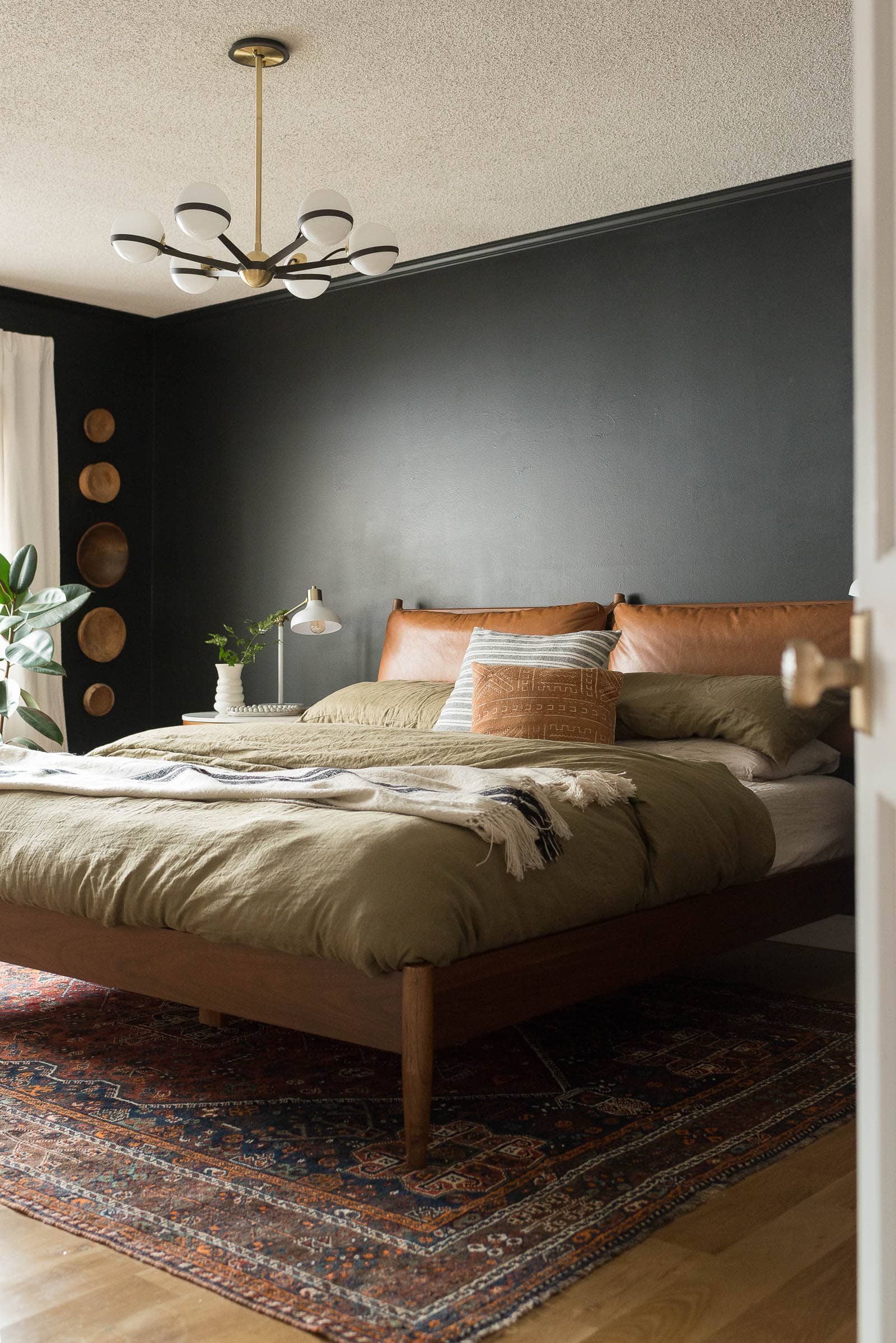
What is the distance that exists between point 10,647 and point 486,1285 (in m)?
4.07

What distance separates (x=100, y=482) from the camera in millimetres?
6039

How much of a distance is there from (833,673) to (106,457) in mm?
5721

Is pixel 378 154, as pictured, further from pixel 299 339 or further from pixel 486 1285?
pixel 486 1285

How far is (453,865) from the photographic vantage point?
2354mm

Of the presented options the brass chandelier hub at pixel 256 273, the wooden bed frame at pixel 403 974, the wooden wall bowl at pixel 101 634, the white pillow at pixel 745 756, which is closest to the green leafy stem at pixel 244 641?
the wooden wall bowl at pixel 101 634

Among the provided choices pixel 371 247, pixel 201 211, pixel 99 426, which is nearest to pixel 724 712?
pixel 371 247

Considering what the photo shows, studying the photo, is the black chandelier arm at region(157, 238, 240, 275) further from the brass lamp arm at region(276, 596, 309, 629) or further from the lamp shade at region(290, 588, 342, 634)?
the brass lamp arm at region(276, 596, 309, 629)

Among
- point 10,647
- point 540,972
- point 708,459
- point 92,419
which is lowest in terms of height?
point 540,972

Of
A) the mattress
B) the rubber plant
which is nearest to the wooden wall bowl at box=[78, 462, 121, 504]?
the rubber plant

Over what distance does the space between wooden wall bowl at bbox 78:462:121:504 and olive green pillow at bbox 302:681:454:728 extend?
1981 millimetres

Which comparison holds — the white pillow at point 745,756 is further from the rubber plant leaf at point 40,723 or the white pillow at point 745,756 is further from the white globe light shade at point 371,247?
the rubber plant leaf at point 40,723

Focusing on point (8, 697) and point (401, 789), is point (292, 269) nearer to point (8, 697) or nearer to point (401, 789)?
point (401, 789)

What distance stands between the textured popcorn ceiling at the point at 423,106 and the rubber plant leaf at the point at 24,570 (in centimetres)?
131

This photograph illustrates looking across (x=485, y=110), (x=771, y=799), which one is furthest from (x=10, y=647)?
(x=771, y=799)
